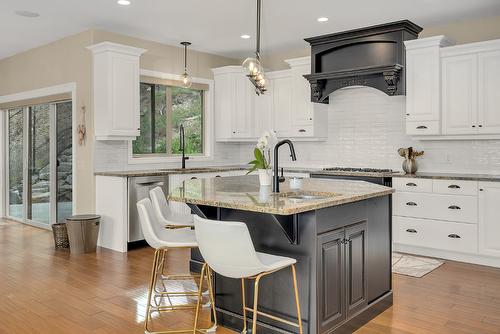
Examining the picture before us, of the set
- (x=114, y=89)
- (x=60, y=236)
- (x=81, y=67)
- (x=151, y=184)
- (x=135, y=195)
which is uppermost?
(x=81, y=67)

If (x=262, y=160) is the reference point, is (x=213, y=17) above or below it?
above

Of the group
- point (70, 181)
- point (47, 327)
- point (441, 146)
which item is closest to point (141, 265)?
point (47, 327)

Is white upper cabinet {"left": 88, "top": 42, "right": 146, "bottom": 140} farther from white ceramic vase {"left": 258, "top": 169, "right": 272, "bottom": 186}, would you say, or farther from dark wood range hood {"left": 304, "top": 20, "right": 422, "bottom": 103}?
white ceramic vase {"left": 258, "top": 169, "right": 272, "bottom": 186}

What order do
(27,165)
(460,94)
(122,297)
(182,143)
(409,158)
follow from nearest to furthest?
(122,297), (460,94), (409,158), (182,143), (27,165)

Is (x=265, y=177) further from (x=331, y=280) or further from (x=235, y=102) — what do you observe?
(x=235, y=102)

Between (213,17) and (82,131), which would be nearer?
(213,17)

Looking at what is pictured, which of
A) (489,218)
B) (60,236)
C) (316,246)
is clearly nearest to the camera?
(316,246)

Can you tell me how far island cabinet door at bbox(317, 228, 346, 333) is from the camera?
2820mm

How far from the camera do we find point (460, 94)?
17.0 feet

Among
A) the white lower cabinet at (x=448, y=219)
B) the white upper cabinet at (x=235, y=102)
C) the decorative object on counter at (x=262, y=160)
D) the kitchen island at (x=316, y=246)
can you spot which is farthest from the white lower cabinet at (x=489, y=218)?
the white upper cabinet at (x=235, y=102)

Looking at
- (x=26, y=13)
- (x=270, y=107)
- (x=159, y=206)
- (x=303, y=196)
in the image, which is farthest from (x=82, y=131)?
(x=303, y=196)

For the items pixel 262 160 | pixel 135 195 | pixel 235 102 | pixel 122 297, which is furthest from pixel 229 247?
pixel 235 102

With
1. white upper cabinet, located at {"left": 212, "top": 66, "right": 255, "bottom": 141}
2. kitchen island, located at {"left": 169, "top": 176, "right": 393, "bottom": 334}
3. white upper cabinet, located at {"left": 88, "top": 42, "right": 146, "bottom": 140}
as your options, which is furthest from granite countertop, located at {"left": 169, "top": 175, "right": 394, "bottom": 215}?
white upper cabinet, located at {"left": 212, "top": 66, "right": 255, "bottom": 141}

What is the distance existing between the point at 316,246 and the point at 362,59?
3.78m
